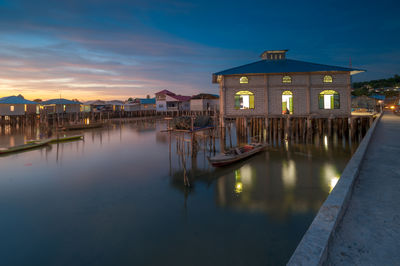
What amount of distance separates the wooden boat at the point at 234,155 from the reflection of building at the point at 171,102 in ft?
147

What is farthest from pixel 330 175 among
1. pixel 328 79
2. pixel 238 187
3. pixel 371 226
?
pixel 328 79

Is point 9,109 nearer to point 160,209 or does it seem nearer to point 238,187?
point 160,209

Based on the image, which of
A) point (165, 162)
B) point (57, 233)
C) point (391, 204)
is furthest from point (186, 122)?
point (391, 204)

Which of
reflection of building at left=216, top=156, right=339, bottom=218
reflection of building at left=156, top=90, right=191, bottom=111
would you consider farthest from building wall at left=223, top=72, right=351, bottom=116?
reflection of building at left=156, top=90, right=191, bottom=111

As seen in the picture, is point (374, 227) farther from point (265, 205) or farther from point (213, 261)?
point (265, 205)

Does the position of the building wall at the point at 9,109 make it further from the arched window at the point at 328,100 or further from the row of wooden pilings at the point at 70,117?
the arched window at the point at 328,100

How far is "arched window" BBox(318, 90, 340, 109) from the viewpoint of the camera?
2262cm

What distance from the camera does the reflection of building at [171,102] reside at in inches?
2438

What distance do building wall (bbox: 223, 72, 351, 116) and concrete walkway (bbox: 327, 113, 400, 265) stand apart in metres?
17.3

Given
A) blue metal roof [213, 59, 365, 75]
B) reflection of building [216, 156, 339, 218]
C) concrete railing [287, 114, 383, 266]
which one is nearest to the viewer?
concrete railing [287, 114, 383, 266]

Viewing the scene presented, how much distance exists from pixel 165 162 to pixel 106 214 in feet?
28.4

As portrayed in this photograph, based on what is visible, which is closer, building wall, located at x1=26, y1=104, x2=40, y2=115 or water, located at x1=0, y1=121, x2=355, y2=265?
water, located at x1=0, y1=121, x2=355, y2=265

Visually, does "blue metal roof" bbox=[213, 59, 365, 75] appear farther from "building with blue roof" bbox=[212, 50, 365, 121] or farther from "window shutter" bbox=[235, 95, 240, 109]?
"window shutter" bbox=[235, 95, 240, 109]

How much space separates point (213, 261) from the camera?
6.46 meters
